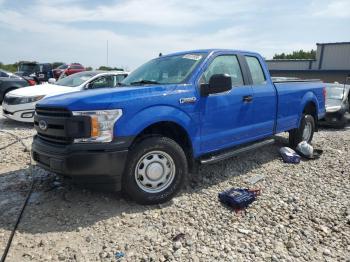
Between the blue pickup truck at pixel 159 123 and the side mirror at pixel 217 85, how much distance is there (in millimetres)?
13

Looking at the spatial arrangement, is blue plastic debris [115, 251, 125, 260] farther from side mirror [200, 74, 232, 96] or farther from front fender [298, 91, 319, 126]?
front fender [298, 91, 319, 126]

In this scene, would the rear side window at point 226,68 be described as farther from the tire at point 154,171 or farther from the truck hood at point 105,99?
the tire at point 154,171

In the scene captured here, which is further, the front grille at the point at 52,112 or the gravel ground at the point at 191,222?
the front grille at the point at 52,112

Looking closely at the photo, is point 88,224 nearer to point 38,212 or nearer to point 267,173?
point 38,212

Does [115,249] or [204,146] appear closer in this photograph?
[115,249]

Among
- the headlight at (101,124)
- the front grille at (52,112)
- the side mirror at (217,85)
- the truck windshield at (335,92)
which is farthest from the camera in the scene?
the truck windshield at (335,92)

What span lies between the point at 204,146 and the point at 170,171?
68cm

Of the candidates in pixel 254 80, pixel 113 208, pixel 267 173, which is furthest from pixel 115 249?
pixel 254 80

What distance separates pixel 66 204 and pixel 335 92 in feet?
33.0

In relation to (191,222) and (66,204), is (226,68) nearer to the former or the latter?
(191,222)

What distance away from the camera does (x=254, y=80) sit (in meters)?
5.71

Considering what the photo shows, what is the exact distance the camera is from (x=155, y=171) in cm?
423

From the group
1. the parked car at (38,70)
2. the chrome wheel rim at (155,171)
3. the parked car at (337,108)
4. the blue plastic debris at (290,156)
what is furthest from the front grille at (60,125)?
the parked car at (38,70)

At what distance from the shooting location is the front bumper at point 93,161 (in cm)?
379
